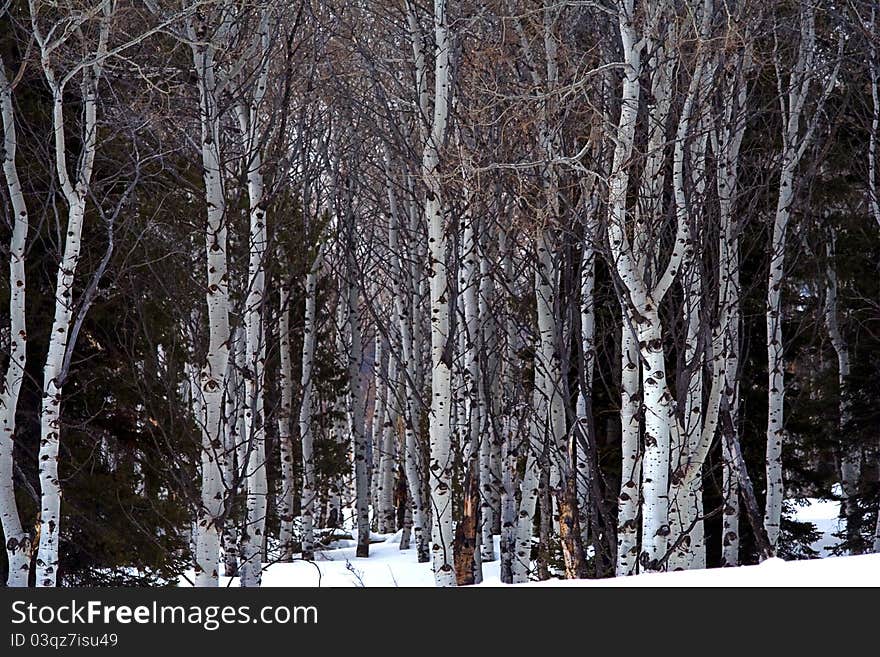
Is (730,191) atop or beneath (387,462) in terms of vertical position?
atop

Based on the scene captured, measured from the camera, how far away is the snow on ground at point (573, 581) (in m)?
5.46

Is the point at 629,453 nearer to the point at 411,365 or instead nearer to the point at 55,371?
the point at 55,371

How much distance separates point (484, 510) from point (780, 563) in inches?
362

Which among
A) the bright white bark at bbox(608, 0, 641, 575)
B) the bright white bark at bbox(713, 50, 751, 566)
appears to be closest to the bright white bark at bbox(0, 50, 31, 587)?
the bright white bark at bbox(608, 0, 641, 575)

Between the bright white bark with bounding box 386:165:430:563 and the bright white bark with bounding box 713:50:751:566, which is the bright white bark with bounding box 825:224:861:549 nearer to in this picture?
the bright white bark with bounding box 713:50:751:566

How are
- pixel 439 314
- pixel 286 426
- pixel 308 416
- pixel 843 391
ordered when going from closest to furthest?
pixel 439 314, pixel 286 426, pixel 843 391, pixel 308 416

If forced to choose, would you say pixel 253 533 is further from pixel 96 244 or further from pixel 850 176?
pixel 850 176

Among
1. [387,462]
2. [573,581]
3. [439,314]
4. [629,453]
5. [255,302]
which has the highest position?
[255,302]

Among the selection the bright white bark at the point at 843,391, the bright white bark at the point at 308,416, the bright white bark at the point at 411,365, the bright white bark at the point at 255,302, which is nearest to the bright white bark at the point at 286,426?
the bright white bark at the point at 308,416

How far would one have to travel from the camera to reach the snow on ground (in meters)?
5.46

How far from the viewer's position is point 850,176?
15.3 m

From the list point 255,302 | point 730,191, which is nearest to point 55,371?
point 255,302

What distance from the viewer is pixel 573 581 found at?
6.33 m

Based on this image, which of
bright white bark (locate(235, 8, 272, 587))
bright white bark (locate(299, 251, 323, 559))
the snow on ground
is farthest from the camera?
bright white bark (locate(299, 251, 323, 559))
